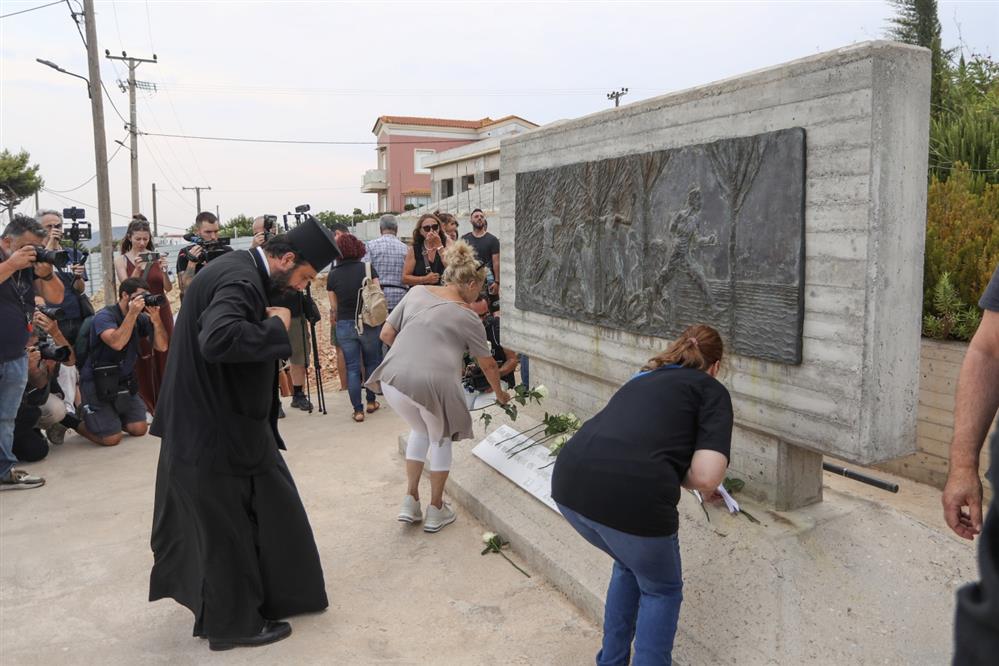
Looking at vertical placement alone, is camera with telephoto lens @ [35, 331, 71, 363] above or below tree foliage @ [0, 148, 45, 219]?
below

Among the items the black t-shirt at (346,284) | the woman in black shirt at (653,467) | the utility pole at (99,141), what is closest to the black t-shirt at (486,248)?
the black t-shirt at (346,284)

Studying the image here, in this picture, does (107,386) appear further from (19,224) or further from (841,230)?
(841,230)

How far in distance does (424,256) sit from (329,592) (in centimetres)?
414

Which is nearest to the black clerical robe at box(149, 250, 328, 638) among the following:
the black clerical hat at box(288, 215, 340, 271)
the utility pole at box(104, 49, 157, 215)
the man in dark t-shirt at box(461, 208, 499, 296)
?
the black clerical hat at box(288, 215, 340, 271)

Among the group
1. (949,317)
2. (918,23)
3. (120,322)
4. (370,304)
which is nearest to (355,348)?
(370,304)

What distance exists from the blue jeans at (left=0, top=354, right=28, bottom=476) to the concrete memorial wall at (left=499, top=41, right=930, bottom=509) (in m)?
4.40

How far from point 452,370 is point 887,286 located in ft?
7.81

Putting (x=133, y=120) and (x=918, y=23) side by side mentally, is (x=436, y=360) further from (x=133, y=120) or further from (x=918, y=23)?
(x=133, y=120)

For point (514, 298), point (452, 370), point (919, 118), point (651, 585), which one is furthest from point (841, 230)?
point (514, 298)

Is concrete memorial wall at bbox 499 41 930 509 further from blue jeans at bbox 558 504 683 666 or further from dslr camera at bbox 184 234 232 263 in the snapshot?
dslr camera at bbox 184 234 232 263

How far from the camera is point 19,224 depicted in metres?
5.86

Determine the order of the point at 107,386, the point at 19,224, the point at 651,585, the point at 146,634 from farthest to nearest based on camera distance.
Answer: the point at 107,386 → the point at 19,224 → the point at 146,634 → the point at 651,585

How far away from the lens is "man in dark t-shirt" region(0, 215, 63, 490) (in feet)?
19.2

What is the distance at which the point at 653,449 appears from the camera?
275 centimetres
